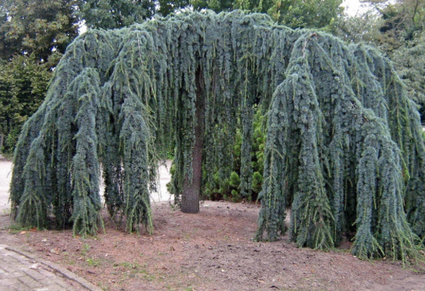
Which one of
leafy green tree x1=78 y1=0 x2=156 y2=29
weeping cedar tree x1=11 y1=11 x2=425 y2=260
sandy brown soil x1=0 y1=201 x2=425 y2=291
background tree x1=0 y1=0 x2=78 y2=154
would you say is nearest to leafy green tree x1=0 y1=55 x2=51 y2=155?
background tree x1=0 y1=0 x2=78 y2=154

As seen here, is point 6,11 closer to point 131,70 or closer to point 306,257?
point 131,70

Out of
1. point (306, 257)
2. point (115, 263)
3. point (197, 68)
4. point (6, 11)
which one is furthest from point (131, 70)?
point (6, 11)

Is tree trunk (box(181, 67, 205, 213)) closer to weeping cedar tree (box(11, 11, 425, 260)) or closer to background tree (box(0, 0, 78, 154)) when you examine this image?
weeping cedar tree (box(11, 11, 425, 260))

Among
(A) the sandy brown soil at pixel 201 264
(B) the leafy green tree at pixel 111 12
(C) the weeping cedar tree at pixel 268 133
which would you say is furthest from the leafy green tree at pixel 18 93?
(A) the sandy brown soil at pixel 201 264

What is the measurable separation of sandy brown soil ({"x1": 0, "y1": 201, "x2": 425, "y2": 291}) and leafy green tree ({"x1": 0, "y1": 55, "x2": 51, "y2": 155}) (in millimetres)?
16461

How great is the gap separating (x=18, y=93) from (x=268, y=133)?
19.3m

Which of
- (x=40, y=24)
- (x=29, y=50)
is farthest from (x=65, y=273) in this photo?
(x=29, y=50)

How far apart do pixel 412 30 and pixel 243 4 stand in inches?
428

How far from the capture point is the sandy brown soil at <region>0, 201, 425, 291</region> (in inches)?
171

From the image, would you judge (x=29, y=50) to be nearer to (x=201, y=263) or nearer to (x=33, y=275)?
(x=33, y=275)

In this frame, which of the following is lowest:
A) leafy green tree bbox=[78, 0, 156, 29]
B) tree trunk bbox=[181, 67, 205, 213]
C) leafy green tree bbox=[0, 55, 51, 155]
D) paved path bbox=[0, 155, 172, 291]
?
paved path bbox=[0, 155, 172, 291]

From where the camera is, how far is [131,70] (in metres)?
5.92

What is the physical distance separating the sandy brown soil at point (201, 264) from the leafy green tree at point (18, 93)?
16461 mm

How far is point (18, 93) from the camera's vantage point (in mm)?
21156
